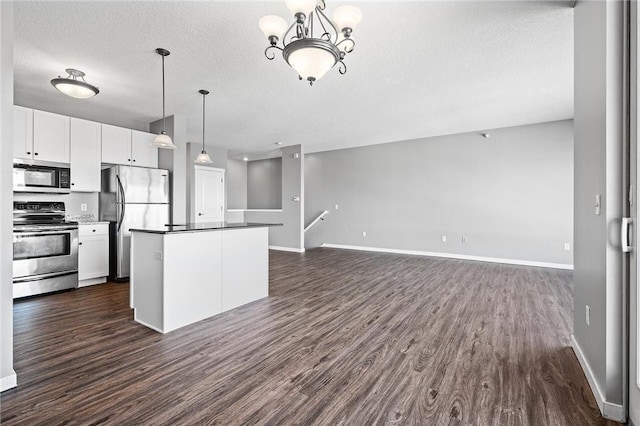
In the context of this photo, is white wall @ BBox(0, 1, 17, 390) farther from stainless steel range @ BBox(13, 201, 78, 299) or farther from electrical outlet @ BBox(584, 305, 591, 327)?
electrical outlet @ BBox(584, 305, 591, 327)

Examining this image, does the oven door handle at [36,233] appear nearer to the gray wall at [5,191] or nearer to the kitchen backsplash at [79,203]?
the kitchen backsplash at [79,203]

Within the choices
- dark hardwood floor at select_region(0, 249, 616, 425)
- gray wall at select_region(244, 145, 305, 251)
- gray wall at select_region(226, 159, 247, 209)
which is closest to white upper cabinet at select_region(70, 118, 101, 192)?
dark hardwood floor at select_region(0, 249, 616, 425)

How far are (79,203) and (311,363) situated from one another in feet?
15.4

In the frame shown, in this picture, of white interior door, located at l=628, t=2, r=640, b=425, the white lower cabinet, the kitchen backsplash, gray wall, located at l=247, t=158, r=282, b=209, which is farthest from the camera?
gray wall, located at l=247, t=158, r=282, b=209

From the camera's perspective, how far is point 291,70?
3.41 metres

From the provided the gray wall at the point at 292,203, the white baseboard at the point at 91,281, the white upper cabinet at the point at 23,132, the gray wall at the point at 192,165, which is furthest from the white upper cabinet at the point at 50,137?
the gray wall at the point at 292,203

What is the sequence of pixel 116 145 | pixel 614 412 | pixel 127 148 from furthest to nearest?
pixel 127 148 < pixel 116 145 < pixel 614 412

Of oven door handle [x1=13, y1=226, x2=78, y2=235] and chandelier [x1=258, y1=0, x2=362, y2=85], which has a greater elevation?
chandelier [x1=258, y1=0, x2=362, y2=85]

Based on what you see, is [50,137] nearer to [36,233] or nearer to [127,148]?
[127,148]

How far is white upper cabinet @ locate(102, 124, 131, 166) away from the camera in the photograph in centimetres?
453

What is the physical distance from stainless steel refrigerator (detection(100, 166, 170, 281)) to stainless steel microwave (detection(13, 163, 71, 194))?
21.7 inches

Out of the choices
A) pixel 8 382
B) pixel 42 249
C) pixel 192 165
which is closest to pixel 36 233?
pixel 42 249

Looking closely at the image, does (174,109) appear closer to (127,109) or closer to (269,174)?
(127,109)

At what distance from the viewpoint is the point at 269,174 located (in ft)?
31.1
